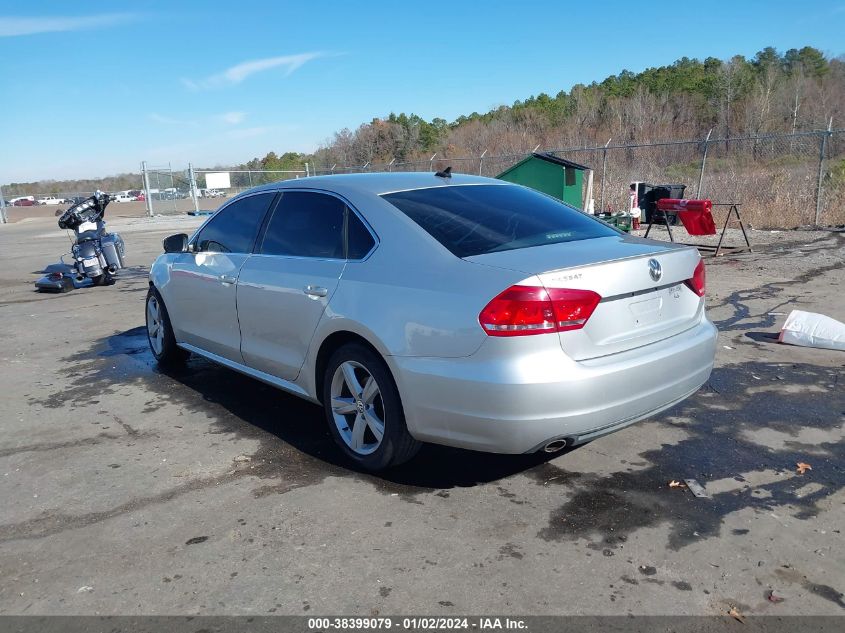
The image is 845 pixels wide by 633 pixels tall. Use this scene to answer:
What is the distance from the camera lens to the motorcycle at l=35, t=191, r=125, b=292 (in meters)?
11.3

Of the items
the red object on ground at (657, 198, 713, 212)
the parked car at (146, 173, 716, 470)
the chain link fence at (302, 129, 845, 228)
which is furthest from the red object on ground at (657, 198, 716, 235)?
the parked car at (146, 173, 716, 470)

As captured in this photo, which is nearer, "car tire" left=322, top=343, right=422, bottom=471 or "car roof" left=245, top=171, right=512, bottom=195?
"car tire" left=322, top=343, right=422, bottom=471

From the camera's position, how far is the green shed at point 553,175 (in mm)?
13250

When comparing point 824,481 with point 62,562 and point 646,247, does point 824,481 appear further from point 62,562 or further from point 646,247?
point 62,562

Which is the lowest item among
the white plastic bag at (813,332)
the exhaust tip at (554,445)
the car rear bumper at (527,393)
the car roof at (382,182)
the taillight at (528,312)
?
the white plastic bag at (813,332)

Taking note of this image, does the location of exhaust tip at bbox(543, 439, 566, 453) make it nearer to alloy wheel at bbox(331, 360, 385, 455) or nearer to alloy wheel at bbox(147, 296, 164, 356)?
alloy wheel at bbox(331, 360, 385, 455)

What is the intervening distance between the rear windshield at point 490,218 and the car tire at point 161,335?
3.01m

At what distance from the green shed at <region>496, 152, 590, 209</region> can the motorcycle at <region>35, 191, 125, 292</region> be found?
7634mm

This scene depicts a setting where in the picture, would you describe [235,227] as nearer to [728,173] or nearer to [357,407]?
[357,407]

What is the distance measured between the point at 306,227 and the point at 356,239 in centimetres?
58

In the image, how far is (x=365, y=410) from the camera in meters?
3.83

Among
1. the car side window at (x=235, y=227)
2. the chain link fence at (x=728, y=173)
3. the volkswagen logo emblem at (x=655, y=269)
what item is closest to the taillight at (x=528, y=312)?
the volkswagen logo emblem at (x=655, y=269)

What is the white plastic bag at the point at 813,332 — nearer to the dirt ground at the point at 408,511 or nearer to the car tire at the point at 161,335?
the dirt ground at the point at 408,511

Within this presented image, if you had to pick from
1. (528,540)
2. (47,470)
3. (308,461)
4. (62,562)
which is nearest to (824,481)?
(528,540)
